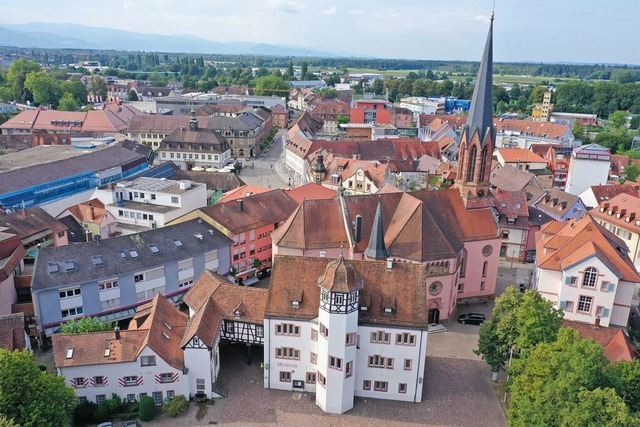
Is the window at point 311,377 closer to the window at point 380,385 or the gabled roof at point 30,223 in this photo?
the window at point 380,385

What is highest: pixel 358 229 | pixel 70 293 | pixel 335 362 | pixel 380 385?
pixel 358 229

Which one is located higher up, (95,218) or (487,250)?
(487,250)

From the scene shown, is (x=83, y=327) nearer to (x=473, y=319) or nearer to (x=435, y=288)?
(x=435, y=288)

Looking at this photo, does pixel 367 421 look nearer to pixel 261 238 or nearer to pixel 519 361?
pixel 519 361

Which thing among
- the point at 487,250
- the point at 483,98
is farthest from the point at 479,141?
the point at 487,250

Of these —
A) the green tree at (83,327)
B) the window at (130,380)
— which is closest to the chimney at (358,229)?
the window at (130,380)

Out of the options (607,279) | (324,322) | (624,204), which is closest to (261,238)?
(324,322)

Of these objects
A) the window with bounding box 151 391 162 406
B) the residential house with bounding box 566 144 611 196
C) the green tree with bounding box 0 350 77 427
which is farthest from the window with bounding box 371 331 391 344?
the residential house with bounding box 566 144 611 196
